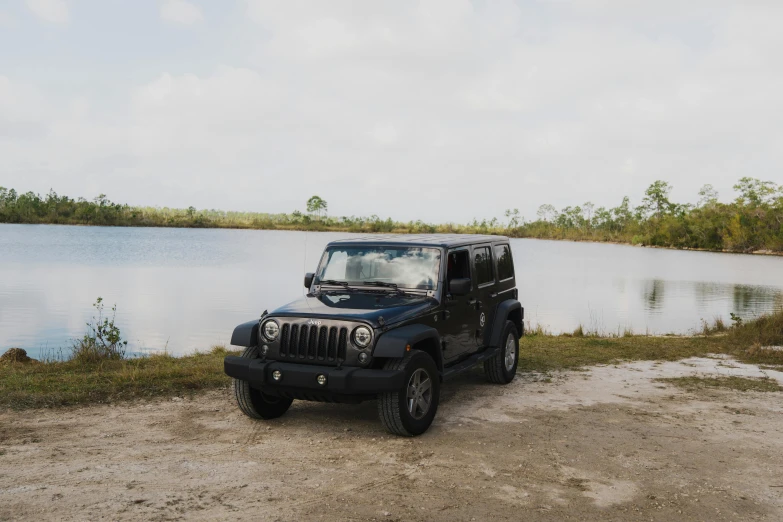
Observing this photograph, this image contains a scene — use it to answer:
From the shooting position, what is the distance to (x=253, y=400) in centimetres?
730

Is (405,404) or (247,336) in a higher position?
(247,336)

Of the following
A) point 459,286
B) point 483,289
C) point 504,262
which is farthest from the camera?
point 504,262

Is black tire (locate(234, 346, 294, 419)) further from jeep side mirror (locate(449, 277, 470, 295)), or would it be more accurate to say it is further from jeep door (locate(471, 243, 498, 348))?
jeep door (locate(471, 243, 498, 348))

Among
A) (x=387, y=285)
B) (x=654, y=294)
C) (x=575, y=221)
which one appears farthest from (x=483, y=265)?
(x=575, y=221)

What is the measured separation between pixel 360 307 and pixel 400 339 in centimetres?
76

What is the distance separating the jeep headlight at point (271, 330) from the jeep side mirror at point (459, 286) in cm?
202

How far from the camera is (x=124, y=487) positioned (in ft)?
17.7

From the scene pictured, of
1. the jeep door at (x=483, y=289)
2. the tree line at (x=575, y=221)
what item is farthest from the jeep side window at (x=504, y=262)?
the tree line at (x=575, y=221)

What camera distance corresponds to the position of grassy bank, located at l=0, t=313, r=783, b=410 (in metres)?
8.56

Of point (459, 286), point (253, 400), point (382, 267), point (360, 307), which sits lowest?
point (253, 400)

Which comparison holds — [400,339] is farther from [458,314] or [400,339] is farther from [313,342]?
[458,314]

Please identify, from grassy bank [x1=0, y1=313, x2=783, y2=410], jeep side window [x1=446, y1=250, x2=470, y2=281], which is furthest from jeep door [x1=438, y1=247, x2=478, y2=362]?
grassy bank [x1=0, y1=313, x2=783, y2=410]

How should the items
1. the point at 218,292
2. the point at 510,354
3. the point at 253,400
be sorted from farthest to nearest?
the point at 218,292
the point at 510,354
the point at 253,400

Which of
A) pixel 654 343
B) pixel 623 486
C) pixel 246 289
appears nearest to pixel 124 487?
pixel 623 486
